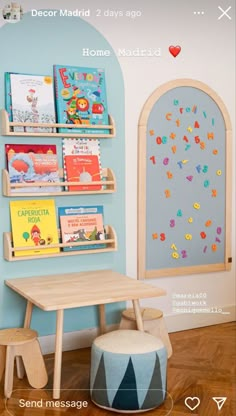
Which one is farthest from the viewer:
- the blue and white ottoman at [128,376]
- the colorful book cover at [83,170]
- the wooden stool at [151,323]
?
the colorful book cover at [83,170]

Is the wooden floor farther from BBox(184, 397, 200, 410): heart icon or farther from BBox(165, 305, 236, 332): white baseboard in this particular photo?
BBox(165, 305, 236, 332): white baseboard

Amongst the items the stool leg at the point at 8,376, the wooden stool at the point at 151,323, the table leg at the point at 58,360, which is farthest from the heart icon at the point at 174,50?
the stool leg at the point at 8,376

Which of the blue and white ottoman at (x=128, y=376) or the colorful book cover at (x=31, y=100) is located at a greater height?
the colorful book cover at (x=31, y=100)

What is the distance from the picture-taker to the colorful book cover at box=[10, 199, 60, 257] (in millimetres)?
3463

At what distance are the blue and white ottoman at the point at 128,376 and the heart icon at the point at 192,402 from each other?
0.41 ft

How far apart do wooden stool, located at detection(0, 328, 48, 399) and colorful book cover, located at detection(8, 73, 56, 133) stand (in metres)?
1.16

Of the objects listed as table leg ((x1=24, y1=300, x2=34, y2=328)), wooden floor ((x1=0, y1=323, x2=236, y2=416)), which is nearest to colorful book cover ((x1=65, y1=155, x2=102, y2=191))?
table leg ((x1=24, y1=300, x2=34, y2=328))

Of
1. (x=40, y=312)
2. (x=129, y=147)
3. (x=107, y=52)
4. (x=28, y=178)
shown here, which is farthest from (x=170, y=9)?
(x=40, y=312)

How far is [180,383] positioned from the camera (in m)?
3.15

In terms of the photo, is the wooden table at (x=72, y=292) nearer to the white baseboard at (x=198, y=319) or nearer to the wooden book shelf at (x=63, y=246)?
the wooden book shelf at (x=63, y=246)

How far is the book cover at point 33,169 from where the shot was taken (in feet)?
11.2

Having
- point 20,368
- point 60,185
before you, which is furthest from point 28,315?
point 60,185

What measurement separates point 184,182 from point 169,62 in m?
0.81

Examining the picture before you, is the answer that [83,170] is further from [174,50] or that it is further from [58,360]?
[58,360]
